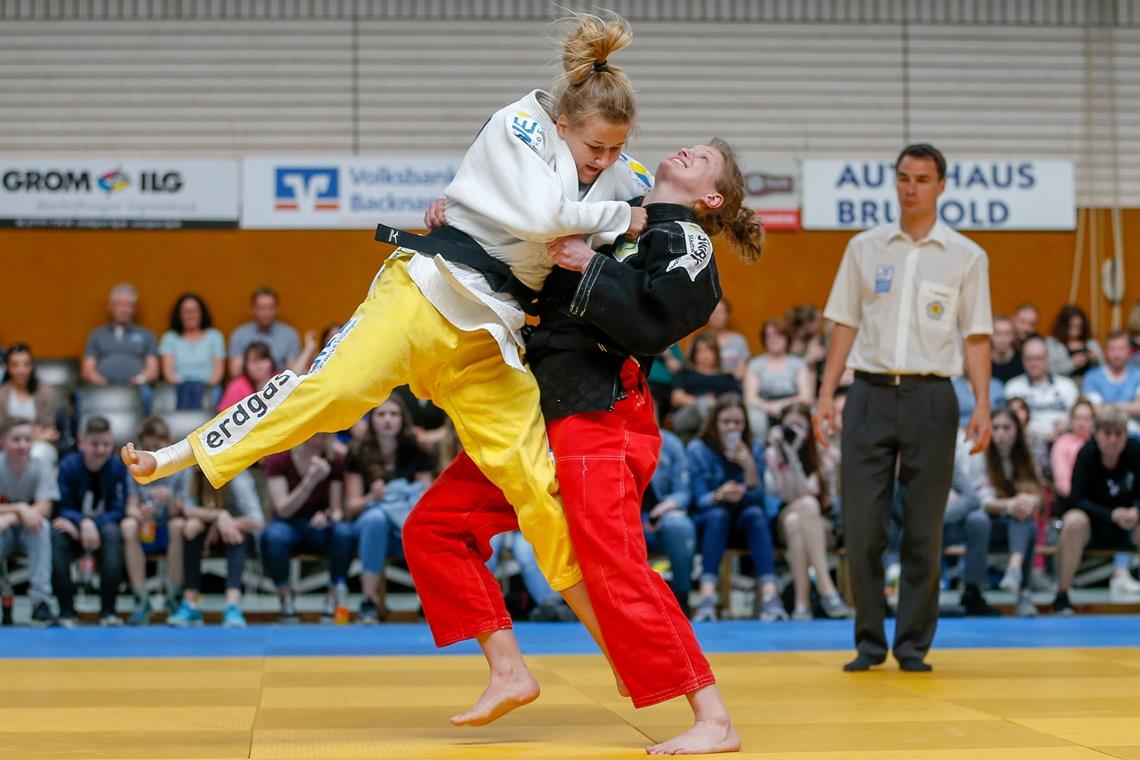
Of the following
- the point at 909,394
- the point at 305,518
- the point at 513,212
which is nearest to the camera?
the point at 513,212

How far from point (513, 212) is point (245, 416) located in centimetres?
89

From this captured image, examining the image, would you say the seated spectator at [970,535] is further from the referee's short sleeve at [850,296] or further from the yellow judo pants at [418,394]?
the yellow judo pants at [418,394]

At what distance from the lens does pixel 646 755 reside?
3617mm

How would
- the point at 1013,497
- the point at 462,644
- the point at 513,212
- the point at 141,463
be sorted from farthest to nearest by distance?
the point at 1013,497 → the point at 462,644 → the point at 513,212 → the point at 141,463

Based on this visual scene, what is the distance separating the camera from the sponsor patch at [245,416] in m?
3.70

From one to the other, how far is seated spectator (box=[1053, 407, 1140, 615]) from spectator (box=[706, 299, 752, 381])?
284cm

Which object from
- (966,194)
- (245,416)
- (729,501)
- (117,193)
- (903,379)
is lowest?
(729,501)

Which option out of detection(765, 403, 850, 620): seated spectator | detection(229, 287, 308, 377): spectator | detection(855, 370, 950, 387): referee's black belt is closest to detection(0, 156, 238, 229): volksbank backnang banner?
detection(229, 287, 308, 377): spectator

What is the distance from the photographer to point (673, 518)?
29.0 ft

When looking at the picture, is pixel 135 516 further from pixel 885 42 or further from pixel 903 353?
pixel 885 42

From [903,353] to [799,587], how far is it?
332 centimetres

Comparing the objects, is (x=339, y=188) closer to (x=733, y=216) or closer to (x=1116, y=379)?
(x=1116, y=379)

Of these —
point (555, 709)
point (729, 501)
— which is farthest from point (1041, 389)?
point (555, 709)

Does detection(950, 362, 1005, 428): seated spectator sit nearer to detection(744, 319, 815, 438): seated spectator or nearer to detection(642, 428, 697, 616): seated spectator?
detection(744, 319, 815, 438): seated spectator
